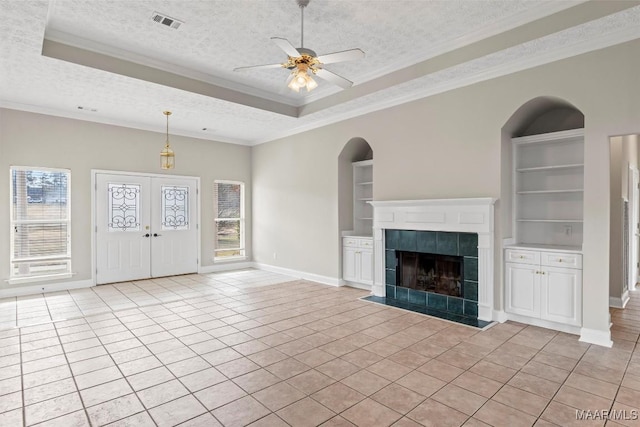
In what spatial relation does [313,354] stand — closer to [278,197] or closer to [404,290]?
[404,290]

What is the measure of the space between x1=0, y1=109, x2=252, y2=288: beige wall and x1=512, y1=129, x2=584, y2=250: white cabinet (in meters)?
6.19

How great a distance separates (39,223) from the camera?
612 cm

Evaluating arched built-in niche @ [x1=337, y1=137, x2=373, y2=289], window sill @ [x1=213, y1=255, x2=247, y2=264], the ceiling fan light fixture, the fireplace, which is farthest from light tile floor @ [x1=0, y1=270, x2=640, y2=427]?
window sill @ [x1=213, y1=255, x2=247, y2=264]

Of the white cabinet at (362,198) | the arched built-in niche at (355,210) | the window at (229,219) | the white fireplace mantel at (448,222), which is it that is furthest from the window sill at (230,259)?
the white fireplace mantel at (448,222)

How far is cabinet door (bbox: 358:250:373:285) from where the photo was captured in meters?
6.11

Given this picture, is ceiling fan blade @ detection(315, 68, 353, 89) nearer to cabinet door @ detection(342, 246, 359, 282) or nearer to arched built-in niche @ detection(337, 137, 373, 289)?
arched built-in niche @ detection(337, 137, 373, 289)

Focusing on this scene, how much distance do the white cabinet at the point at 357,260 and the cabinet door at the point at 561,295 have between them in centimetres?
261

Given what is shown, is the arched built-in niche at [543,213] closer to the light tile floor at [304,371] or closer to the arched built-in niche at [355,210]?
the light tile floor at [304,371]

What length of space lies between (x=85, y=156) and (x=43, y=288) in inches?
95.0

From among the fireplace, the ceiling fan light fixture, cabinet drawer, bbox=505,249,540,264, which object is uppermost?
the ceiling fan light fixture

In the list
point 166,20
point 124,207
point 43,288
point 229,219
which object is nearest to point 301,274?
point 229,219

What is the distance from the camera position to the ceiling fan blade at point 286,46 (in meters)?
2.94

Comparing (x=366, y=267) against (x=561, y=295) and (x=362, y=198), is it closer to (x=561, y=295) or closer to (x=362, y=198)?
(x=362, y=198)

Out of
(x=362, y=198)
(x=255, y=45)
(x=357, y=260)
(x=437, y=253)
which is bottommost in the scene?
(x=357, y=260)
